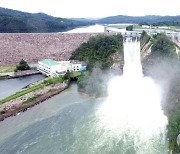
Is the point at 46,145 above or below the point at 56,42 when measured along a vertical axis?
below

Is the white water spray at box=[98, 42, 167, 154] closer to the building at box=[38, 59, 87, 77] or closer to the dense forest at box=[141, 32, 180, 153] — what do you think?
the dense forest at box=[141, 32, 180, 153]

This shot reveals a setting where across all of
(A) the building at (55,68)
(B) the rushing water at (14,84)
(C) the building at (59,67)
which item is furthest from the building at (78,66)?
(B) the rushing water at (14,84)

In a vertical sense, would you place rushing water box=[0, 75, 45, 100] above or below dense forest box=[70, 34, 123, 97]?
below

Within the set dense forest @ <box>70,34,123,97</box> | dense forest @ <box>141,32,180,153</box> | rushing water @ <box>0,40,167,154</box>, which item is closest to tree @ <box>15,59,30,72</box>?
dense forest @ <box>70,34,123,97</box>

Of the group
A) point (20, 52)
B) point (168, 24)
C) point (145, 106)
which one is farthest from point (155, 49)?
point (168, 24)

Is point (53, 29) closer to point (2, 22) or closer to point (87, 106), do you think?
point (2, 22)

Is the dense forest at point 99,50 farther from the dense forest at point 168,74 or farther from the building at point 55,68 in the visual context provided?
the dense forest at point 168,74
